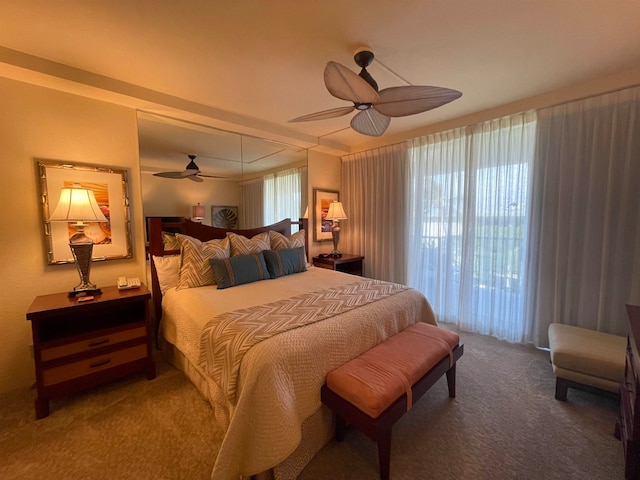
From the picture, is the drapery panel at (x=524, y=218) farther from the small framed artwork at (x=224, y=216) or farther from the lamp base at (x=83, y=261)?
the lamp base at (x=83, y=261)

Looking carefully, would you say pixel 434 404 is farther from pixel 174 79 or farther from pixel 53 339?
pixel 174 79

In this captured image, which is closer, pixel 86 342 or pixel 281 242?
pixel 86 342

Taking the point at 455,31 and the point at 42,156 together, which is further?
the point at 42,156

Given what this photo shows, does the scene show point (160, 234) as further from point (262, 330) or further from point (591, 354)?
point (591, 354)

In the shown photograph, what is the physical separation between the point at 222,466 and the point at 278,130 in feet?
10.8

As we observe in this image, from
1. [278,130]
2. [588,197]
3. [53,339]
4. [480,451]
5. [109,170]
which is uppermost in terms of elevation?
[278,130]

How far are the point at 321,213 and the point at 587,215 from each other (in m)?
3.08

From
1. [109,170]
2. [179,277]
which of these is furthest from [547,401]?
[109,170]

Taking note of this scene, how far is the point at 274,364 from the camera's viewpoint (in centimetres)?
131

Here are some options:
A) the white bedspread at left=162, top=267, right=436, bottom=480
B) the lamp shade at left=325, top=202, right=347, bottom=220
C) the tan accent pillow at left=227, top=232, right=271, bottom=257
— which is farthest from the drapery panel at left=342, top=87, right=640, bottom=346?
the tan accent pillow at left=227, top=232, right=271, bottom=257

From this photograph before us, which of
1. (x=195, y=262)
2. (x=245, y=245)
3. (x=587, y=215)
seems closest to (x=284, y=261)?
(x=245, y=245)

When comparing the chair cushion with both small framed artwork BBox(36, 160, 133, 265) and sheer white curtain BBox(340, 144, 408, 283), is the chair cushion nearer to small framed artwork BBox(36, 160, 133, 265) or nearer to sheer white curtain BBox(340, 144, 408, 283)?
sheer white curtain BBox(340, 144, 408, 283)

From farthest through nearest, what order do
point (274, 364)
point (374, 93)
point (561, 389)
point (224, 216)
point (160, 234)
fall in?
point (224, 216) → point (160, 234) → point (561, 389) → point (374, 93) → point (274, 364)

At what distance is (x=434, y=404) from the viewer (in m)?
1.92
